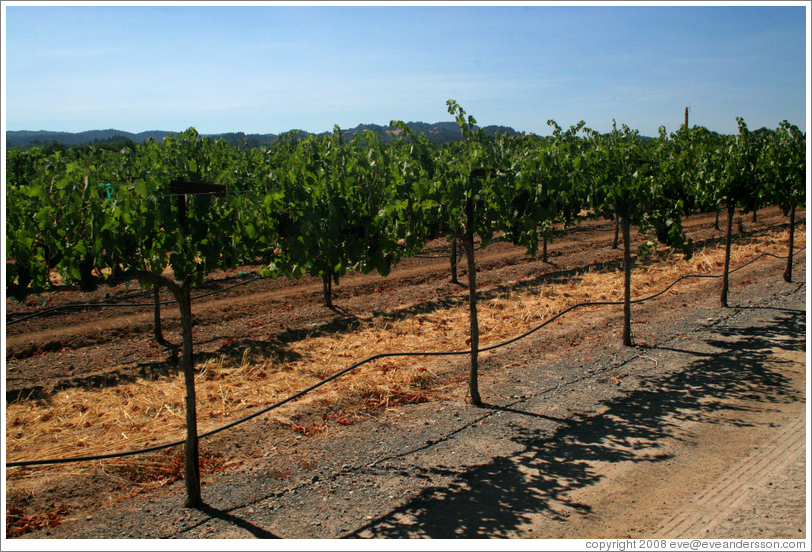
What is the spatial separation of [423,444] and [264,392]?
2.98 m

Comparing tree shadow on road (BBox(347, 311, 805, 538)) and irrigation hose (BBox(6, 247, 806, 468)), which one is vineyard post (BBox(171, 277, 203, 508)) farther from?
tree shadow on road (BBox(347, 311, 805, 538))

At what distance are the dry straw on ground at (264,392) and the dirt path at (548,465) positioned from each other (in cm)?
62

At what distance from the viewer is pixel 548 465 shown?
6.65 meters

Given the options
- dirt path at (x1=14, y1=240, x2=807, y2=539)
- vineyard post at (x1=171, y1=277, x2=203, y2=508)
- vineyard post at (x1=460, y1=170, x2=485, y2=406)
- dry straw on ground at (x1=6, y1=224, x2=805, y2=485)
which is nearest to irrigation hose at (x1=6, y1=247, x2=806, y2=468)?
→ dry straw on ground at (x1=6, y1=224, x2=805, y2=485)

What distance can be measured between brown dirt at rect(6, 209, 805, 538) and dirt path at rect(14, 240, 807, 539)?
25 mm

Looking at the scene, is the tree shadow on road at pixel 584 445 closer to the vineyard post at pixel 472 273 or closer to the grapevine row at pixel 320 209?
the vineyard post at pixel 472 273

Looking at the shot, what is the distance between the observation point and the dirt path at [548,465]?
5539mm

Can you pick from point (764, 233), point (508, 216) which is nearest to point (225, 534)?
point (508, 216)

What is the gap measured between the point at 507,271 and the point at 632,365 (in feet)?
26.8

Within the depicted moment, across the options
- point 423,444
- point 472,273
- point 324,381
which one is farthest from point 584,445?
point 324,381

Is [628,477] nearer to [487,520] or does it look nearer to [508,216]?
[487,520]

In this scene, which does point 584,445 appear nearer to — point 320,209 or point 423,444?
point 423,444

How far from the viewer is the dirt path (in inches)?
218

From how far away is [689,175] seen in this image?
11.3 m
